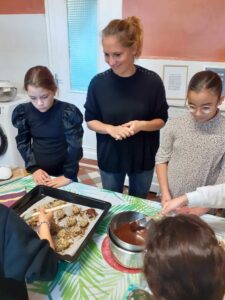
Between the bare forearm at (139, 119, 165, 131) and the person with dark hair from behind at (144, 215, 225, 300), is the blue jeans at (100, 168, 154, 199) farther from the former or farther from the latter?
the person with dark hair from behind at (144, 215, 225, 300)

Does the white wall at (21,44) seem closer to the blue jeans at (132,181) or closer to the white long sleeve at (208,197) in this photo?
the blue jeans at (132,181)

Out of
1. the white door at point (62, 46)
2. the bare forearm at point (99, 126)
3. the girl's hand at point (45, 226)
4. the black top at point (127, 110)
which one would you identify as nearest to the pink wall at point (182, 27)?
the white door at point (62, 46)

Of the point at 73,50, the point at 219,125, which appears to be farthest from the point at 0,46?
the point at 219,125

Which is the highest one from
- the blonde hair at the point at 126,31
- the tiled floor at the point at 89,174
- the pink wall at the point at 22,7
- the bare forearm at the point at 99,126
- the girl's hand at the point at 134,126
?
the pink wall at the point at 22,7

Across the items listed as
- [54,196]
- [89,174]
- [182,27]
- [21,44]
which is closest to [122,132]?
[54,196]

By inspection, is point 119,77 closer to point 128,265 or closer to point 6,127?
point 128,265

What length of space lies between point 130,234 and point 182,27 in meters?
1.69

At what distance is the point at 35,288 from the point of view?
82 cm

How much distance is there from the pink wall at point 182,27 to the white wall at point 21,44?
3.84ft

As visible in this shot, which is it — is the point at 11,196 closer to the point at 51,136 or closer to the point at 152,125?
the point at 51,136

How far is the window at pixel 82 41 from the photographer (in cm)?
271

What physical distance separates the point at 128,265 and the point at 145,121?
709 millimetres

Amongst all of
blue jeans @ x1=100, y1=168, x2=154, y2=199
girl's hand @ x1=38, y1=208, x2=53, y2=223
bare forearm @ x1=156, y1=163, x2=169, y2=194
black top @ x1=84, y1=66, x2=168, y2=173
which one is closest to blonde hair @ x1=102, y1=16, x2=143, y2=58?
black top @ x1=84, y1=66, x2=168, y2=173

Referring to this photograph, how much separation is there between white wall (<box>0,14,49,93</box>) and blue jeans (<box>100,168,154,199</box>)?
202 cm
